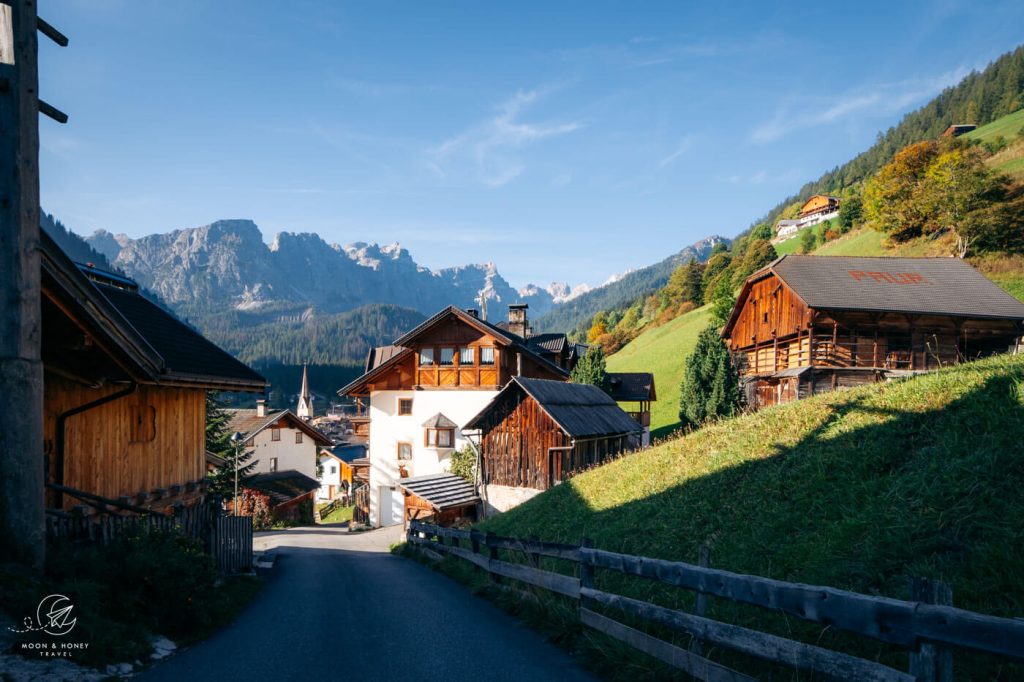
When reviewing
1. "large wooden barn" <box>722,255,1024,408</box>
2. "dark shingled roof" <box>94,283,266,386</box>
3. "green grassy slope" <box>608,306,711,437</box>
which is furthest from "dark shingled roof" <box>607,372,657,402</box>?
"dark shingled roof" <box>94,283,266,386</box>

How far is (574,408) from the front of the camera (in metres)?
28.8

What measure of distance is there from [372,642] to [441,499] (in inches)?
825

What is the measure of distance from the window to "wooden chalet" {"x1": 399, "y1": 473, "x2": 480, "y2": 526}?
5.18 metres

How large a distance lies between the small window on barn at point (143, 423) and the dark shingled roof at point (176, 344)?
113 centimetres

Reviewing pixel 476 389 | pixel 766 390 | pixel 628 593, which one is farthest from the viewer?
pixel 766 390

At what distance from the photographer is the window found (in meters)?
36.8

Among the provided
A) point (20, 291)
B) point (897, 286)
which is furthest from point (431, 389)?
point (20, 291)

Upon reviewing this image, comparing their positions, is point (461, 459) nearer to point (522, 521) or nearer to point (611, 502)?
point (522, 521)

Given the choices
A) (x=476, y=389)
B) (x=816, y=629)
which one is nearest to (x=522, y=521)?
(x=816, y=629)

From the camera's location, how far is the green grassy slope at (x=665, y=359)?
5378 cm

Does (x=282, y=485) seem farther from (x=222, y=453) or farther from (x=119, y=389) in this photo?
(x=119, y=389)

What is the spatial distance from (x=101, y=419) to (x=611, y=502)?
10820mm

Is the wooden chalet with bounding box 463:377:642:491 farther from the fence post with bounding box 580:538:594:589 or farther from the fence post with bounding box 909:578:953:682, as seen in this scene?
the fence post with bounding box 909:578:953:682

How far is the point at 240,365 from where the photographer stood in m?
15.9
